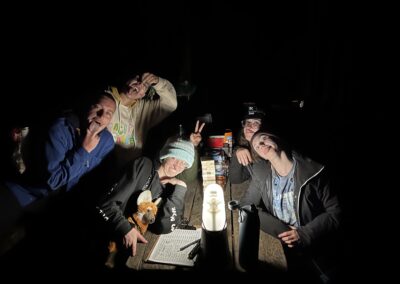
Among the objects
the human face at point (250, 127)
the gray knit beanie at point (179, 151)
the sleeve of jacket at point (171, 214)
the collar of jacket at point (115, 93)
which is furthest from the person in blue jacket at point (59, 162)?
the human face at point (250, 127)

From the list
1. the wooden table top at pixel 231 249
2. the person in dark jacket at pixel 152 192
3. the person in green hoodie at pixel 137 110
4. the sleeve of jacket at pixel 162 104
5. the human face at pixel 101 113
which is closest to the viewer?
the wooden table top at pixel 231 249

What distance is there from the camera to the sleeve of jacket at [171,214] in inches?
97.6

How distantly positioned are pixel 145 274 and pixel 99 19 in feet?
9.88

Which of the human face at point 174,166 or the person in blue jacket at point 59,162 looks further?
the human face at point 174,166

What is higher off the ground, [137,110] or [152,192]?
[137,110]

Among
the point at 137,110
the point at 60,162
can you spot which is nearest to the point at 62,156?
the point at 60,162

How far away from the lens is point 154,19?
12.5 ft

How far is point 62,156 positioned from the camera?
7.88ft

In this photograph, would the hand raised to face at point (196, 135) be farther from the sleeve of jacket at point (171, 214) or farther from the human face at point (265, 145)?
the human face at point (265, 145)

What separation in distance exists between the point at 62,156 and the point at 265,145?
2428 millimetres

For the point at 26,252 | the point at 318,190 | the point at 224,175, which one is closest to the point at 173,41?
the point at 224,175

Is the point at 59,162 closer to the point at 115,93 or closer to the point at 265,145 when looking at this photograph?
the point at 115,93

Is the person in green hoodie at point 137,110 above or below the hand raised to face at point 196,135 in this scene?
above

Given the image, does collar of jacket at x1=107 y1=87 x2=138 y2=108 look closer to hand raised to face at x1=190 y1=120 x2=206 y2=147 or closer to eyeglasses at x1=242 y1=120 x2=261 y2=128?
hand raised to face at x1=190 y1=120 x2=206 y2=147
